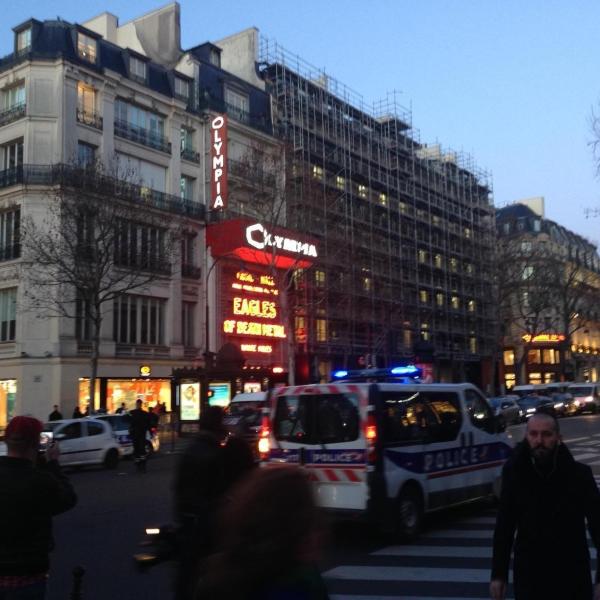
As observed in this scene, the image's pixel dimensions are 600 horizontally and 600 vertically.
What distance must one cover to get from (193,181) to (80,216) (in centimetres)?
1589

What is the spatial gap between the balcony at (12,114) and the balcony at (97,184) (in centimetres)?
251

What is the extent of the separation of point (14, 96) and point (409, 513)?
3527 cm

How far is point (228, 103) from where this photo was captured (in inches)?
1903

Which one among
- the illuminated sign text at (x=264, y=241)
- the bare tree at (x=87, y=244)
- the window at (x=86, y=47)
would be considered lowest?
the bare tree at (x=87, y=244)

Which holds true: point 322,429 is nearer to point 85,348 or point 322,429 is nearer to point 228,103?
point 85,348

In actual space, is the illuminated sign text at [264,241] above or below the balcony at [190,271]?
above

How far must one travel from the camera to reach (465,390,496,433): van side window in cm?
1163

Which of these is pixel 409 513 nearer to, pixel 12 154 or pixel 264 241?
pixel 264 241

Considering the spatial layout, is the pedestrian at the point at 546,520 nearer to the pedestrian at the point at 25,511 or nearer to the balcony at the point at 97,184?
the pedestrian at the point at 25,511

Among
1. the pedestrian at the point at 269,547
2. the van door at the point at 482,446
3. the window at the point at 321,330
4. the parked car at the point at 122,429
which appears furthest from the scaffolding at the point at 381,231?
the pedestrian at the point at 269,547

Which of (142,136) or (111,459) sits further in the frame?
(142,136)

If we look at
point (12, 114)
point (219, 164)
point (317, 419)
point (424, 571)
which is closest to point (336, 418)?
point (317, 419)

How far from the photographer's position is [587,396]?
49938 mm

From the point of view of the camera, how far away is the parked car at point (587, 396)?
163 ft
